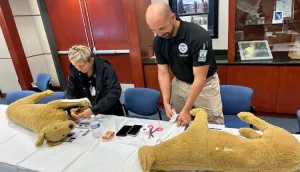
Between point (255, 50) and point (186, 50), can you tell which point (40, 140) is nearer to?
point (186, 50)

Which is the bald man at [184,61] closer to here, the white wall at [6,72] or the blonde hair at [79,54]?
the blonde hair at [79,54]

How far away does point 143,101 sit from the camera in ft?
6.77

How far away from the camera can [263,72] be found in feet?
7.99

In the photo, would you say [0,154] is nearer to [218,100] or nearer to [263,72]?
[218,100]

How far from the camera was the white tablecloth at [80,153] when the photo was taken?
116 centimetres

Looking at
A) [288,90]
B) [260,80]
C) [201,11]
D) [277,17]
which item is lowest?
[288,90]

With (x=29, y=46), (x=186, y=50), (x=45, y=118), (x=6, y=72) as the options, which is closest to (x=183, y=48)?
(x=186, y=50)

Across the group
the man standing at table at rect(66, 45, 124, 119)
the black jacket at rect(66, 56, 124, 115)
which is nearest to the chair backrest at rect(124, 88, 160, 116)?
the man standing at table at rect(66, 45, 124, 119)

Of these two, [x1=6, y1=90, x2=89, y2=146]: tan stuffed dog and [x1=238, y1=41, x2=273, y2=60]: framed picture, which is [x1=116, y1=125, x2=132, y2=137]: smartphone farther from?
[x1=238, y1=41, x2=273, y2=60]: framed picture

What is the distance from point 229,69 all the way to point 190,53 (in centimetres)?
124

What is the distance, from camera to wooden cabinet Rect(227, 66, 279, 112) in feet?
7.95

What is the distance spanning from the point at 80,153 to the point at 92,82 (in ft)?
2.38

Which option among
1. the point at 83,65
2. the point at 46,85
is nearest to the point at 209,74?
the point at 83,65

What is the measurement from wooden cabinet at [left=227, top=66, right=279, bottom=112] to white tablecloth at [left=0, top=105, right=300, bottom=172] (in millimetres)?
1395
